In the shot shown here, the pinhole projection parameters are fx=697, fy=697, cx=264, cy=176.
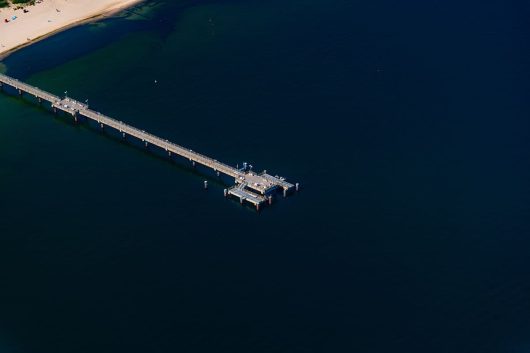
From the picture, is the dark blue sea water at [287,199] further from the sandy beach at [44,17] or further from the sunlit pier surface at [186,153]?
the sandy beach at [44,17]

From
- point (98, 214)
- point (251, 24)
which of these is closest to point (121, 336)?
point (98, 214)

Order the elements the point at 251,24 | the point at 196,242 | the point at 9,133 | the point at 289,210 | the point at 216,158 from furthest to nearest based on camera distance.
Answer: the point at 251,24 < the point at 9,133 < the point at 216,158 < the point at 289,210 < the point at 196,242

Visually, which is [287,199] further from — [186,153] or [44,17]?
[44,17]

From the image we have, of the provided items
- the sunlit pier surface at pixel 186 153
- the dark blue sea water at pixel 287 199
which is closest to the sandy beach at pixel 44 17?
the dark blue sea water at pixel 287 199

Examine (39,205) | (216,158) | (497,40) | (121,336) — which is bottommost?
A: (121,336)

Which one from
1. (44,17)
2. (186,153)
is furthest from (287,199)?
(44,17)

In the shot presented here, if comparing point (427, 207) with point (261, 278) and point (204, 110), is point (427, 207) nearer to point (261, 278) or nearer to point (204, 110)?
point (261, 278)

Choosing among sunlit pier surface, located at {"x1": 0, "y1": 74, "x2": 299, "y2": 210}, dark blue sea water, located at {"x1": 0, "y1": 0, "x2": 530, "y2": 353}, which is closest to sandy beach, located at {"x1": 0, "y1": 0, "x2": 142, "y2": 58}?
dark blue sea water, located at {"x1": 0, "y1": 0, "x2": 530, "y2": 353}
